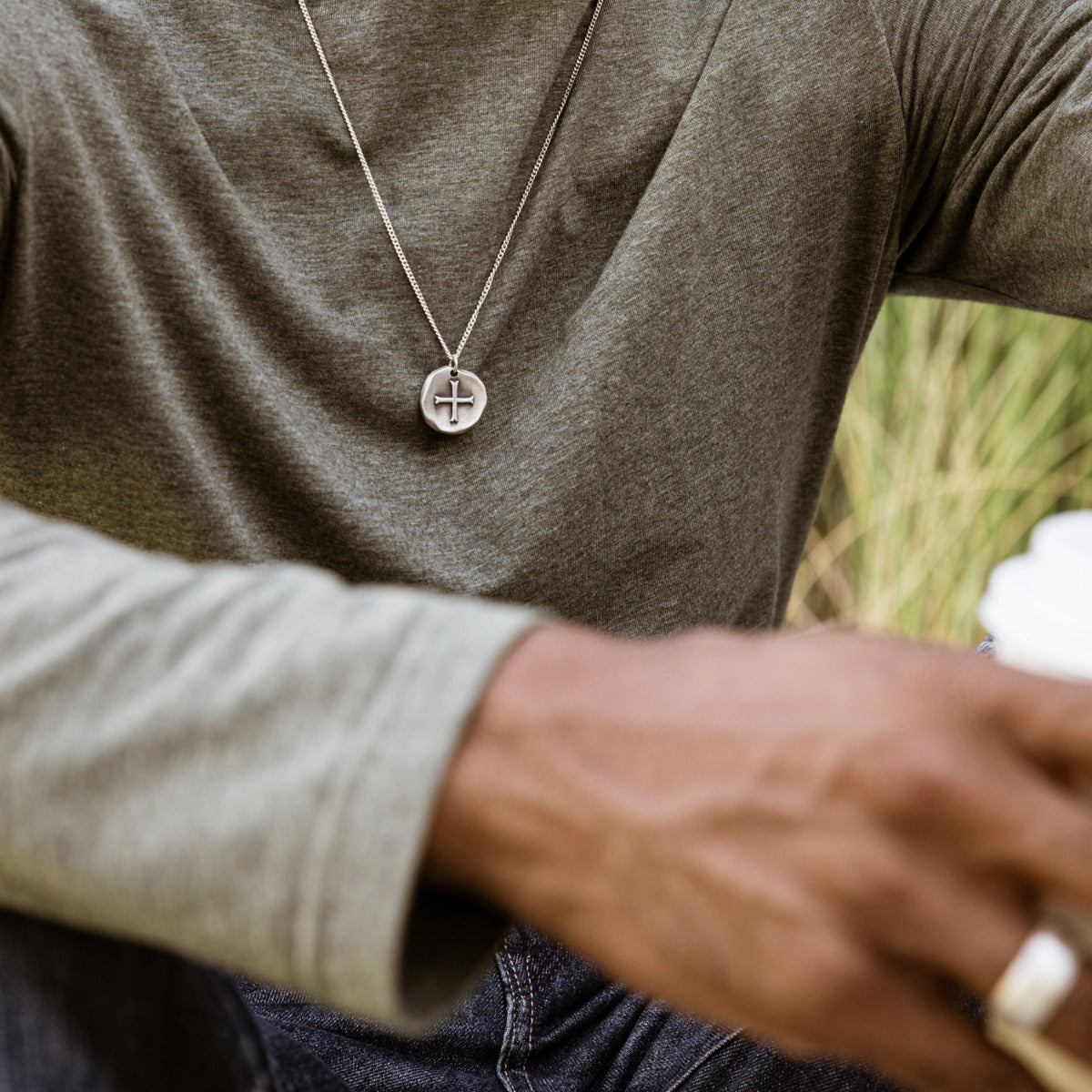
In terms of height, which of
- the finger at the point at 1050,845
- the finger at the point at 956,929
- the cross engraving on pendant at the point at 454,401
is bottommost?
the cross engraving on pendant at the point at 454,401

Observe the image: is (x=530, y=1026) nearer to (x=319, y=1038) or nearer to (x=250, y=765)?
(x=319, y=1038)

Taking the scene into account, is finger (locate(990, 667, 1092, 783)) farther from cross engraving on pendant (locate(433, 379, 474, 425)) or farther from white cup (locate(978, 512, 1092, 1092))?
cross engraving on pendant (locate(433, 379, 474, 425))

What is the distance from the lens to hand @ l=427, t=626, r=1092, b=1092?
0.34m

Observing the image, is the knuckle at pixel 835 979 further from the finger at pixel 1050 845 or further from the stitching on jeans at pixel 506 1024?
the stitching on jeans at pixel 506 1024

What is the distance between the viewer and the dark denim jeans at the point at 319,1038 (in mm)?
446

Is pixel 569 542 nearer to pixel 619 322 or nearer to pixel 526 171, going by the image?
pixel 619 322

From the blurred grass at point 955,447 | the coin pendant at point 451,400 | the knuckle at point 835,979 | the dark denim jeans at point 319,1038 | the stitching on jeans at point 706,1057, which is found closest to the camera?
the knuckle at point 835,979

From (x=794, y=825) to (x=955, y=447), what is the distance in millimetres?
1953

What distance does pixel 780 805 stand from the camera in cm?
35

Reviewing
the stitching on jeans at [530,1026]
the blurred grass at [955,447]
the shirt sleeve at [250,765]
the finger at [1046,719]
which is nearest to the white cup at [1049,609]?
the finger at [1046,719]

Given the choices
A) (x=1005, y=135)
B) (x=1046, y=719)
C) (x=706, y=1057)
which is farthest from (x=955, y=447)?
(x=1046, y=719)

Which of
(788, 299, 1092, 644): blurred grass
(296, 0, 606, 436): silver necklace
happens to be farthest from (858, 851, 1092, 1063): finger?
(788, 299, 1092, 644): blurred grass

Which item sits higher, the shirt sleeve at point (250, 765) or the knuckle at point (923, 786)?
the knuckle at point (923, 786)

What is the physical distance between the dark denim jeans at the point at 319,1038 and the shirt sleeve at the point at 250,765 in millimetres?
43
